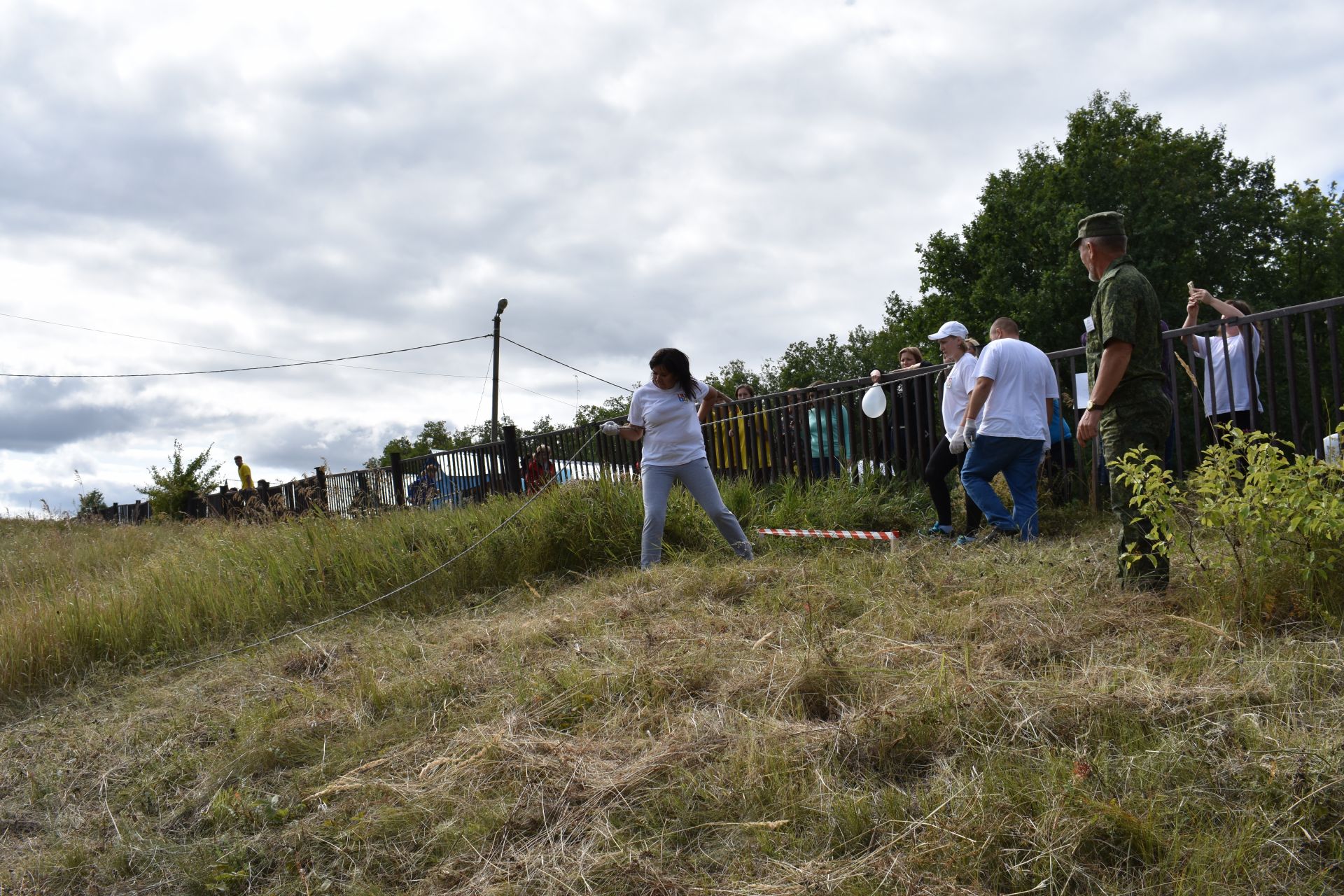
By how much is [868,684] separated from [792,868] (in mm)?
1038

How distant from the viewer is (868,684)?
130 inches

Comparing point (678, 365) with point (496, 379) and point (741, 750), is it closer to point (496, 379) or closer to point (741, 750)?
point (741, 750)

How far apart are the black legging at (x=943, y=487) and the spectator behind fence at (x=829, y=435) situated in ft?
5.70

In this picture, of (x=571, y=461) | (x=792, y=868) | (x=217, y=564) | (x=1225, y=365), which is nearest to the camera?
(x=792, y=868)

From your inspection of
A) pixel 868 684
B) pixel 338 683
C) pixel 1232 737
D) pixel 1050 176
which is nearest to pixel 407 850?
pixel 868 684

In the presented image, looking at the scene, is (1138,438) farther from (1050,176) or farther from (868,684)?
(1050,176)

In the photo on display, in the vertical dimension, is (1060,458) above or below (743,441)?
below

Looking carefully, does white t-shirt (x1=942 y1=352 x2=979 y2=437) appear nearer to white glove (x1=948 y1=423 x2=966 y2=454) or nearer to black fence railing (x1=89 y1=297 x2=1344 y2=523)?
white glove (x1=948 y1=423 x2=966 y2=454)

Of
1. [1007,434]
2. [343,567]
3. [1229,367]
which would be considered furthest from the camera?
[343,567]

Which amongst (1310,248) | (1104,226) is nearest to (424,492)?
(1104,226)

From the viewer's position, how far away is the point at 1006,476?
20.7 ft

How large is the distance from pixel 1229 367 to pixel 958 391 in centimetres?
175

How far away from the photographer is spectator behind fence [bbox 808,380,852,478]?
8656 millimetres

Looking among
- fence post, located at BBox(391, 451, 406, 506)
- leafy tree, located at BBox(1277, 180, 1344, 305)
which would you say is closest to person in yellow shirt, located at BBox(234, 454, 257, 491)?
fence post, located at BBox(391, 451, 406, 506)
